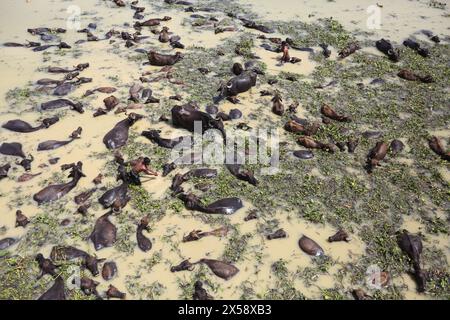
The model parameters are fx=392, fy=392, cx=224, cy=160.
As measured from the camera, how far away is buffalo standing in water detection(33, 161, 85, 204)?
682 cm

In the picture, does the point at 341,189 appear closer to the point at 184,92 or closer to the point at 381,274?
the point at 381,274

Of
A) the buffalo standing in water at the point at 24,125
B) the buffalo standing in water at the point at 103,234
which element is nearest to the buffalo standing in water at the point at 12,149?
the buffalo standing in water at the point at 24,125

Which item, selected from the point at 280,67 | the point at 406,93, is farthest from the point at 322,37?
the point at 406,93

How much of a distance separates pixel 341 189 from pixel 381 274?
1.79 metres

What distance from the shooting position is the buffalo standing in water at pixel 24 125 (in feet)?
27.7

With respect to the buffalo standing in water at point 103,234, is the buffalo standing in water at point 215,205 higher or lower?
higher

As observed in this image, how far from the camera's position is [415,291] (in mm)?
5527

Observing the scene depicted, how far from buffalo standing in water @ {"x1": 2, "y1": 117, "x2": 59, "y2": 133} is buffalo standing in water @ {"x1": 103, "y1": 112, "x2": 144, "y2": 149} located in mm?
1427

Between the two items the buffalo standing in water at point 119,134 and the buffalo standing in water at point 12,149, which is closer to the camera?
the buffalo standing in water at point 12,149

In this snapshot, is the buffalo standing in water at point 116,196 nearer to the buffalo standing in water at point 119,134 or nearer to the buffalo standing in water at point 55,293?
the buffalo standing in water at point 119,134

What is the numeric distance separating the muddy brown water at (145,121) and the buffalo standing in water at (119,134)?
6.0 inches

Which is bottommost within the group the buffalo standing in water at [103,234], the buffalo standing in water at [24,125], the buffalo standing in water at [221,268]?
the buffalo standing in water at [221,268]

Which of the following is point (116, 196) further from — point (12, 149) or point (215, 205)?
point (12, 149)

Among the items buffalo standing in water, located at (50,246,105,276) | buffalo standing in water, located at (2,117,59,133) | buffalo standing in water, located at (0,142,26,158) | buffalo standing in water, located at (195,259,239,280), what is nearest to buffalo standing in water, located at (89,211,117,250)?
buffalo standing in water, located at (50,246,105,276)
